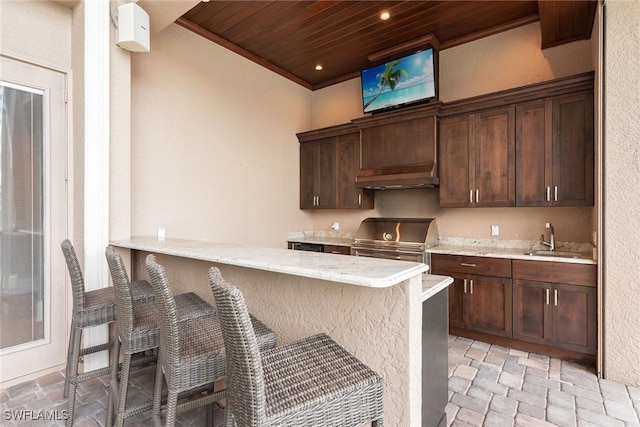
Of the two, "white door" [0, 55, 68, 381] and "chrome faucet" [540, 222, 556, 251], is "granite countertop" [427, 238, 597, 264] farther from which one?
"white door" [0, 55, 68, 381]

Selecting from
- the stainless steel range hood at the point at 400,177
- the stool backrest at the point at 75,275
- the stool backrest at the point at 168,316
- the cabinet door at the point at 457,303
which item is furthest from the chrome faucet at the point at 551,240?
the stool backrest at the point at 75,275

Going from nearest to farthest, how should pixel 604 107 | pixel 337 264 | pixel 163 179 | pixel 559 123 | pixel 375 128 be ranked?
pixel 337 264 < pixel 604 107 < pixel 559 123 < pixel 163 179 < pixel 375 128

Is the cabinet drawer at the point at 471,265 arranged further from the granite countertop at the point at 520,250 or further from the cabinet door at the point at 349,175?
the cabinet door at the point at 349,175

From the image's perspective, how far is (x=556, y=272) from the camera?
9.05 ft

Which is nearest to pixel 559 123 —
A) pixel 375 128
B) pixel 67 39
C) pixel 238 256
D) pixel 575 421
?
pixel 375 128

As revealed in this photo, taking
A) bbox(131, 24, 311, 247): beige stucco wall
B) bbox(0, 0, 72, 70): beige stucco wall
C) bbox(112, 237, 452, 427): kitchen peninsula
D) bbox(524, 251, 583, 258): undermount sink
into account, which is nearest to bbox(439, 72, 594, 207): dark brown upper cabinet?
bbox(524, 251, 583, 258): undermount sink

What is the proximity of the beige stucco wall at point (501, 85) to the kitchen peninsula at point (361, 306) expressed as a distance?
2262mm

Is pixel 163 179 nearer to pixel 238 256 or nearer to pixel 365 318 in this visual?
pixel 238 256

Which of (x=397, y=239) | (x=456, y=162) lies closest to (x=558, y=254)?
(x=456, y=162)

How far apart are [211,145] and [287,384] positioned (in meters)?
3.24

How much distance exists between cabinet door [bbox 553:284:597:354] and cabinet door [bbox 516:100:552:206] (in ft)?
2.70

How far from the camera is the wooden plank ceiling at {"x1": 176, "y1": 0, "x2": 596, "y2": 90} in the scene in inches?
121

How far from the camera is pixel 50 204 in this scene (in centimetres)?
252

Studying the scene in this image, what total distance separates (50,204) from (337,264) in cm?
253
